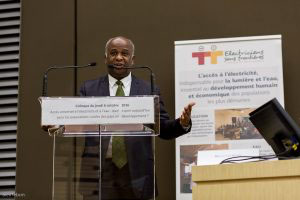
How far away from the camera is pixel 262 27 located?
5.47 metres

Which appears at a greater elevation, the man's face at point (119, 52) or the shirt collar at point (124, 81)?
the man's face at point (119, 52)

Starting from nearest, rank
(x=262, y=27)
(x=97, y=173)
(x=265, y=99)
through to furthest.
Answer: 1. (x=97, y=173)
2. (x=265, y=99)
3. (x=262, y=27)

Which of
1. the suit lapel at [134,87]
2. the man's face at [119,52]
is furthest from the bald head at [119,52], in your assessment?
the suit lapel at [134,87]

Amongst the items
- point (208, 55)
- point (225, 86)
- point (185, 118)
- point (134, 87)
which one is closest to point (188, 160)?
point (225, 86)

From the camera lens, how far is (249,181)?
2.94 m

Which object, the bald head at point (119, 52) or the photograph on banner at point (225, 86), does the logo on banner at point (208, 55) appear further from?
the bald head at point (119, 52)

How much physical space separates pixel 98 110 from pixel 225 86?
2.08 meters

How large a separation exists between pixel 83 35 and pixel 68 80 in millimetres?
465

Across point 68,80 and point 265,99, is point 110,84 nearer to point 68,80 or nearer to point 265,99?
point 265,99

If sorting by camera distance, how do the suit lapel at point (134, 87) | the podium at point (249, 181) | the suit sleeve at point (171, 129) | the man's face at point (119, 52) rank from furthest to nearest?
the man's face at point (119, 52) → the suit sleeve at point (171, 129) → the suit lapel at point (134, 87) → the podium at point (249, 181)

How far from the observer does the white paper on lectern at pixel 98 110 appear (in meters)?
3.19

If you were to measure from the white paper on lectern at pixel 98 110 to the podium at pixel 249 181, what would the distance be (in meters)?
0.43

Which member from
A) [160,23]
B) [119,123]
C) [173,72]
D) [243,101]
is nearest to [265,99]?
[243,101]

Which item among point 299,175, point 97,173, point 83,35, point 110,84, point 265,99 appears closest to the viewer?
point 299,175
